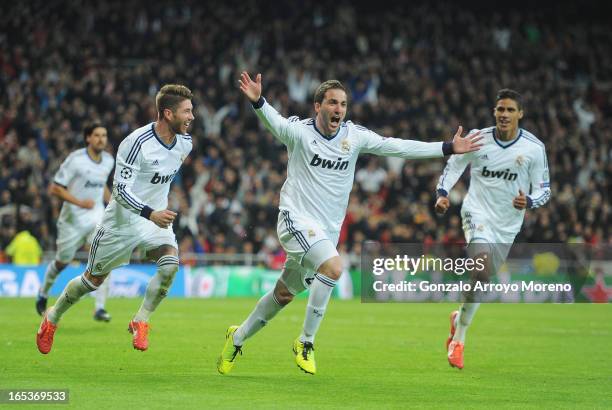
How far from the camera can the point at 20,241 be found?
936 inches

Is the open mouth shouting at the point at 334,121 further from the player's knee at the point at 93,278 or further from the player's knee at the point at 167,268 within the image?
the player's knee at the point at 93,278

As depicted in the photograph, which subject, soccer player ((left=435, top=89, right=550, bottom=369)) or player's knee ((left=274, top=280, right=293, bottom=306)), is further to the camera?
soccer player ((left=435, top=89, right=550, bottom=369))

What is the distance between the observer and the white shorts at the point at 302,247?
9500mm

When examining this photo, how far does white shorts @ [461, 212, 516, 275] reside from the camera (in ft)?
38.3

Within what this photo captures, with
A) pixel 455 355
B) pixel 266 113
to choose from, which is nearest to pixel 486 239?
A: pixel 455 355

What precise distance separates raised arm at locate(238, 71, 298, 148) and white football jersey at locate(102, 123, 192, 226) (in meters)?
1.33

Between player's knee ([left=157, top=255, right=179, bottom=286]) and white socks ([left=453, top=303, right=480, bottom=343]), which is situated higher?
player's knee ([left=157, top=255, right=179, bottom=286])

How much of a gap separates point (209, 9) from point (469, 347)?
847 inches

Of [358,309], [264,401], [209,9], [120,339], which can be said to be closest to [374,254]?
[358,309]

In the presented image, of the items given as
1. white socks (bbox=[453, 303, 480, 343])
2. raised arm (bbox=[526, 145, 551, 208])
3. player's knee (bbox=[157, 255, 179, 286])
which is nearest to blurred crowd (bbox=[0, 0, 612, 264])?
raised arm (bbox=[526, 145, 551, 208])

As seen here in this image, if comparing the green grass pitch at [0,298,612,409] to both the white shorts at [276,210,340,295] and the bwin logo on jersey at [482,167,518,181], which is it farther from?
the bwin logo on jersey at [482,167,518,181]

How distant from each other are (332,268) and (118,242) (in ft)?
8.39

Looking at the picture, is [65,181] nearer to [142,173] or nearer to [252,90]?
[142,173]

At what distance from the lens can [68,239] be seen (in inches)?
614
